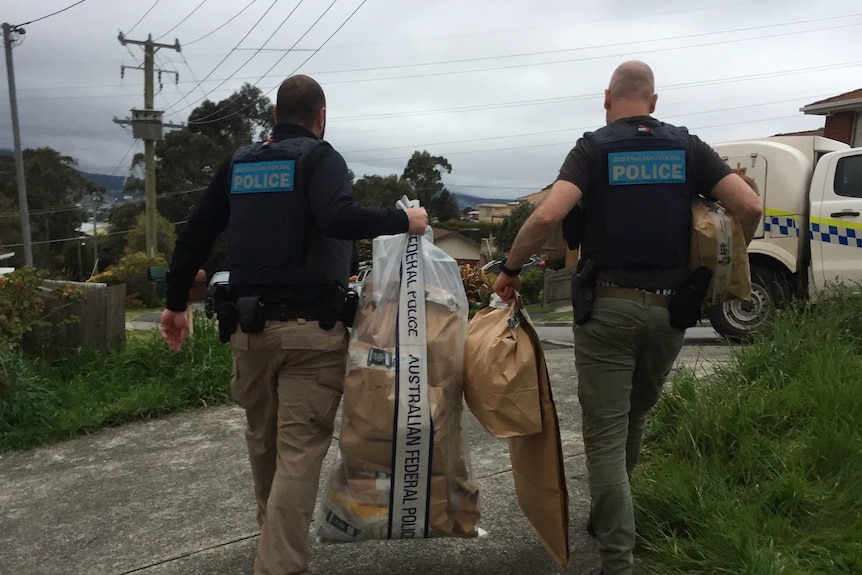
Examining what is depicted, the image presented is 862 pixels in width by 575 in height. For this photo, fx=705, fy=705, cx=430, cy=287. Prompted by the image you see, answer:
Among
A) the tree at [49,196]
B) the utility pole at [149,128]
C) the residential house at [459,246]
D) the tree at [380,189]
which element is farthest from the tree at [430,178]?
the utility pole at [149,128]

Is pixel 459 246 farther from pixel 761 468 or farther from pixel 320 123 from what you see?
pixel 320 123

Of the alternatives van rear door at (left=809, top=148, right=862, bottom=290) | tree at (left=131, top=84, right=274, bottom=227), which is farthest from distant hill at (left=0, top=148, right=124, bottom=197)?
van rear door at (left=809, top=148, right=862, bottom=290)

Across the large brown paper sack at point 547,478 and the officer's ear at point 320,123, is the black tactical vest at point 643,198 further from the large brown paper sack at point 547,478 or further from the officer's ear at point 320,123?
the officer's ear at point 320,123

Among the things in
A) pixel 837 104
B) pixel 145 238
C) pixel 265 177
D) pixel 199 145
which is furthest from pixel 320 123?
pixel 199 145

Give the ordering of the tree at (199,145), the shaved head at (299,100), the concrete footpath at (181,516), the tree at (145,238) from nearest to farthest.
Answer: the shaved head at (299,100) < the concrete footpath at (181,516) < the tree at (145,238) < the tree at (199,145)

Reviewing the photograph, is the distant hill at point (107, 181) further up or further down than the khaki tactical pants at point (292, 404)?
further up

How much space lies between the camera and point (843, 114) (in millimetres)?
18281

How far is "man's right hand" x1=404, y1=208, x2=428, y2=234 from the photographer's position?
2.57 meters

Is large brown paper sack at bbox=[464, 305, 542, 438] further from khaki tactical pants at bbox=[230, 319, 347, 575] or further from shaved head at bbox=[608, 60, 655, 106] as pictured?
shaved head at bbox=[608, 60, 655, 106]

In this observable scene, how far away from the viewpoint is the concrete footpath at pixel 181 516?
9.15 feet

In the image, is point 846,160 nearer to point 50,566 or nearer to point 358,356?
point 358,356

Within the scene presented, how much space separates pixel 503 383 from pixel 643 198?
0.80 meters

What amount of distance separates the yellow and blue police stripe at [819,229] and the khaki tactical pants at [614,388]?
5532 millimetres

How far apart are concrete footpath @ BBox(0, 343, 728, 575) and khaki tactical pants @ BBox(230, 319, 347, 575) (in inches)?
17.3
